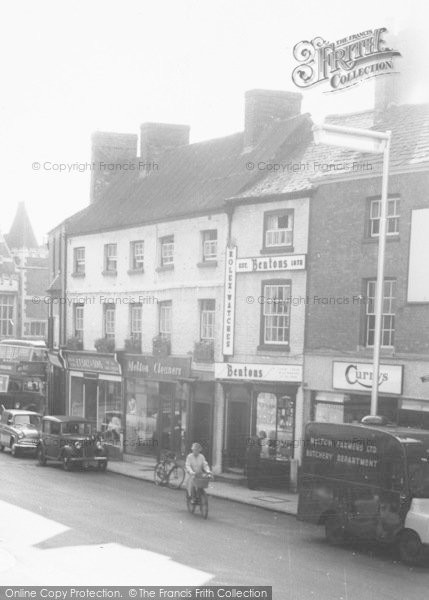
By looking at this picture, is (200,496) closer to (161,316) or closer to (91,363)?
(161,316)

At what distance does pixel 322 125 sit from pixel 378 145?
2.99 meters

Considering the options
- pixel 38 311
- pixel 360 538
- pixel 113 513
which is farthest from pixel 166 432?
pixel 38 311

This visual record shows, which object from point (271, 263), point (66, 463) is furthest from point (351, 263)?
point (66, 463)

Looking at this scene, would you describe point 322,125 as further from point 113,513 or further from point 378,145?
point 113,513

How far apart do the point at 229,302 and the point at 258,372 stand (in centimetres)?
271

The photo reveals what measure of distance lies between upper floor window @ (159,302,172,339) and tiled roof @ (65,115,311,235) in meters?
3.35

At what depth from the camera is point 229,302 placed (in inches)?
1110

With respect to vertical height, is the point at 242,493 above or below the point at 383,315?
below

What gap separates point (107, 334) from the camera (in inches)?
1423

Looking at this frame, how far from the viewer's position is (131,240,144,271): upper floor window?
112 ft

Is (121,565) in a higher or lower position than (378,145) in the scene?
lower

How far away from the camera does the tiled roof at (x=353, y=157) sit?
23266mm

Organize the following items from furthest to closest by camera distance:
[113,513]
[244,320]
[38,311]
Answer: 1. [38,311]
2. [244,320]
3. [113,513]

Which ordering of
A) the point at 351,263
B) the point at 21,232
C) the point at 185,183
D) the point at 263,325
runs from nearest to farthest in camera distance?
the point at 351,263 < the point at 263,325 < the point at 185,183 < the point at 21,232
